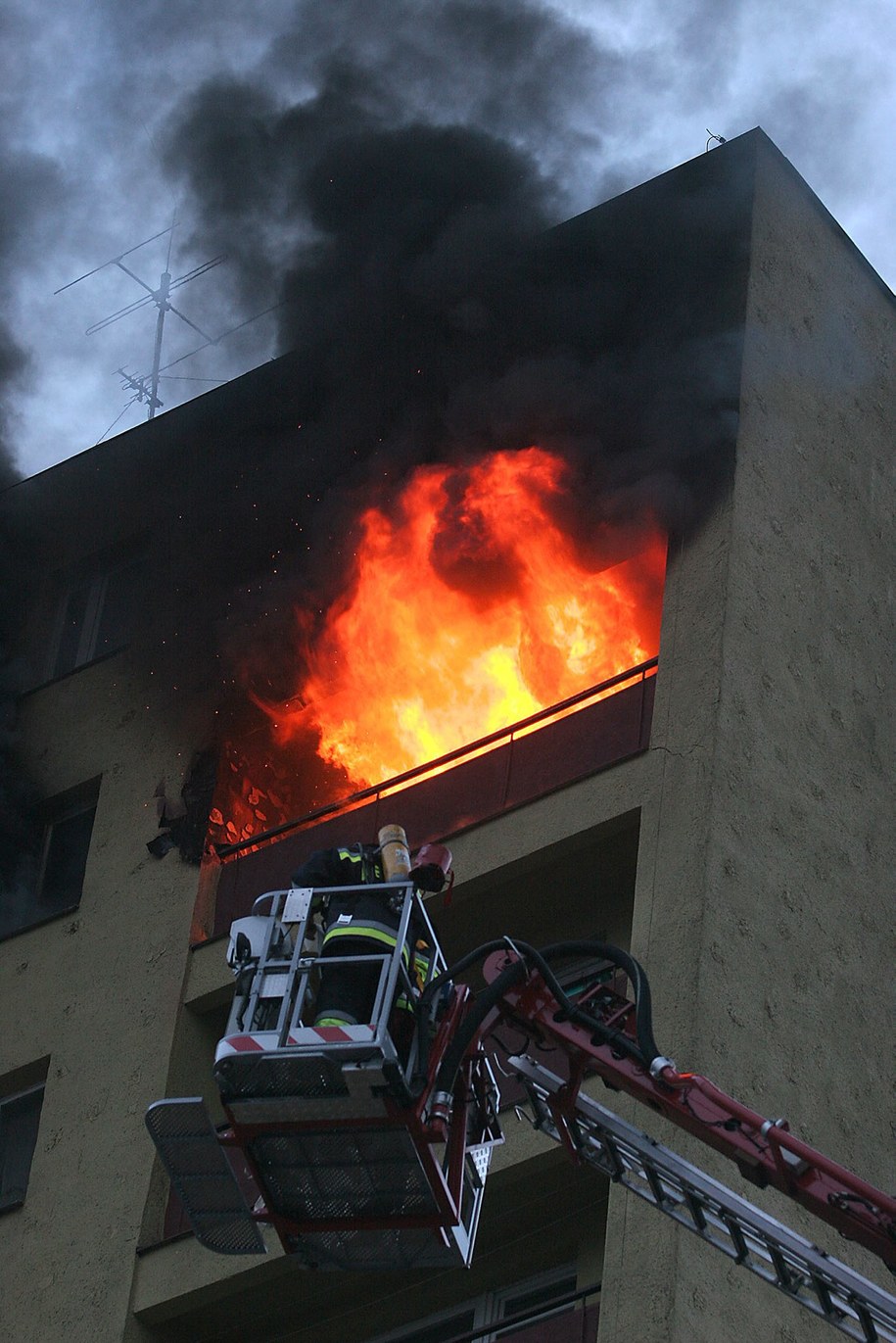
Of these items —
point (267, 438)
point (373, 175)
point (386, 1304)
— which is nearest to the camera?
point (386, 1304)

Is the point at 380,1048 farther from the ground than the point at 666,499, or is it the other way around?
the point at 666,499

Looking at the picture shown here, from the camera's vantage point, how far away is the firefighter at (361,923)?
32.2 feet

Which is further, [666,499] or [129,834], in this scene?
[129,834]

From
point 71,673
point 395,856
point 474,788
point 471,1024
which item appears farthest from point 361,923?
point 71,673

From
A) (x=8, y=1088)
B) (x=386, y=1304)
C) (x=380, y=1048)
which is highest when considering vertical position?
(x=8, y=1088)

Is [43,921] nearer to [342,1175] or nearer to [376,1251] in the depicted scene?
[376,1251]

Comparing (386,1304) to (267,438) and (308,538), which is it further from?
(267,438)

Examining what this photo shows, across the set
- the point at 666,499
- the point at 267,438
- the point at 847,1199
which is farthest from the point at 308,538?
the point at 847,1199

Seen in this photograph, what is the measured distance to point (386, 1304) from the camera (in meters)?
14.1

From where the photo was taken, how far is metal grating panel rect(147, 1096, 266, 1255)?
393 inches

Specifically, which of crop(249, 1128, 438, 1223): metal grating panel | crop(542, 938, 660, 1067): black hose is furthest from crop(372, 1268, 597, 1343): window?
crop(542, 938, 660, 1067): black hose

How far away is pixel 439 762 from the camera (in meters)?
15.8

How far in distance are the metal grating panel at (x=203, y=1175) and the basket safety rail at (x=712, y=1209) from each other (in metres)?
1.44

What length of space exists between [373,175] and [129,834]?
739 cm
